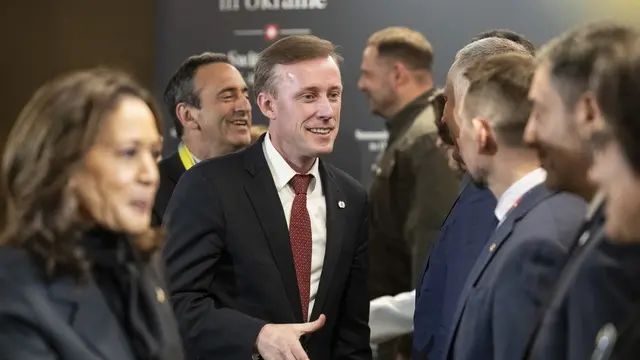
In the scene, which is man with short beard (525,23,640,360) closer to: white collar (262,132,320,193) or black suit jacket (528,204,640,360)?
black suit jacket (528,204,640,360)

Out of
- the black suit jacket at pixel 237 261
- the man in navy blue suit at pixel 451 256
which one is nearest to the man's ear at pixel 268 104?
the black suit jacket at pixel 237 261

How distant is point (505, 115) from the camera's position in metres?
2.21

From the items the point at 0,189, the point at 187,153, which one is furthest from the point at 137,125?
the point at 187,153

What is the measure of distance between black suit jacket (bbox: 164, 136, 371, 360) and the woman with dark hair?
840 millimetres

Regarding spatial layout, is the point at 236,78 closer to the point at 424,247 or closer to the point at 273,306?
the point at 424,247

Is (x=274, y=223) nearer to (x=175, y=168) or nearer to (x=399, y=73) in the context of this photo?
(x=175, y=168)

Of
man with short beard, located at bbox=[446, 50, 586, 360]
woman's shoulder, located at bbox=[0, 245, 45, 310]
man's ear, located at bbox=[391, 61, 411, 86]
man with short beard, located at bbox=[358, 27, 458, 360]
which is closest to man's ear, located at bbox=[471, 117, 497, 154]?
man with short beard, located at bbox=[446, 50, 586, 360]

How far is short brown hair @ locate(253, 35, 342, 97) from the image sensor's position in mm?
2988

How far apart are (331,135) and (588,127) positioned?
127 cm

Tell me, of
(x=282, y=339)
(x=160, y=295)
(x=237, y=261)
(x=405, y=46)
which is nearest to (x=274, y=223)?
(x=237, y=261)

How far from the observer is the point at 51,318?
1789 mm

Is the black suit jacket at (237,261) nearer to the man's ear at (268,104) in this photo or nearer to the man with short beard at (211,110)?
the man's ear at (268,104)

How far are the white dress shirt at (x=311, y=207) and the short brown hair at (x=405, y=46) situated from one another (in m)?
1.79

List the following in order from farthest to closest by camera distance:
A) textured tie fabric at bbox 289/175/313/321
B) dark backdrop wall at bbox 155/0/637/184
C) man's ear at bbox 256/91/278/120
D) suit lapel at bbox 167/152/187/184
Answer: dark backdrop wall at bbox 155/0/637/184
suit lapel at bbox 167/152/187/184
man's ear at bbox 256/91/278/120
textured tie fabric at bbox 289/175/313/321
